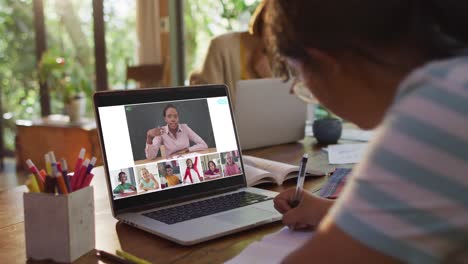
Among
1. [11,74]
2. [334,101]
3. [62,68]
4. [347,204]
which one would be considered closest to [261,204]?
[334,101]

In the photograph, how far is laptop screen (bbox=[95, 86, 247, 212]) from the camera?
1.03 meters

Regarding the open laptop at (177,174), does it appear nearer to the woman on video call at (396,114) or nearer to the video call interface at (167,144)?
the video call interface at (167,144)

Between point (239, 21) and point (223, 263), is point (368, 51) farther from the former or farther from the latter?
point (239, 21)

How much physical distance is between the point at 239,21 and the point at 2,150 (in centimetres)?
266

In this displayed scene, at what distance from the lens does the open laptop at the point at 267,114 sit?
1720 millimetres

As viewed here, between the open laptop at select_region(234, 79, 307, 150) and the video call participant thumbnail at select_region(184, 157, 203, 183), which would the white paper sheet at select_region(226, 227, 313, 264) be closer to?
the video call participant thumbnail at select_region(184, 157, 203, 183)

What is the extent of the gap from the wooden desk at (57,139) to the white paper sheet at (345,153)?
220 centimetres

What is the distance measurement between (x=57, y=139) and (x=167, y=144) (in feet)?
10.0

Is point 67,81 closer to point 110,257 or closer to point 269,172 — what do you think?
point 269,172

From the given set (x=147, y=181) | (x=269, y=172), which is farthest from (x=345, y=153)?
(x=147, y=181)

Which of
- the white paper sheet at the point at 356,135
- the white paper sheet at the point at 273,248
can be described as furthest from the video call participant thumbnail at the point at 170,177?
the white paper sheet at the point at 356,135

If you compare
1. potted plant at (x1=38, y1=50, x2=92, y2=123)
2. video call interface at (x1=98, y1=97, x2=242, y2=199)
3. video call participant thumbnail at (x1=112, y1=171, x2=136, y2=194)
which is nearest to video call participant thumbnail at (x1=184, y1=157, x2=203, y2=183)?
video call interface at (x1=98, y1=97, x2=242, y2=199)

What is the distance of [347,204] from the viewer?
19.2 inches

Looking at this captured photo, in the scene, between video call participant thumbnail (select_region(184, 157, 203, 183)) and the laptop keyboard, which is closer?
the laptop keyboard
